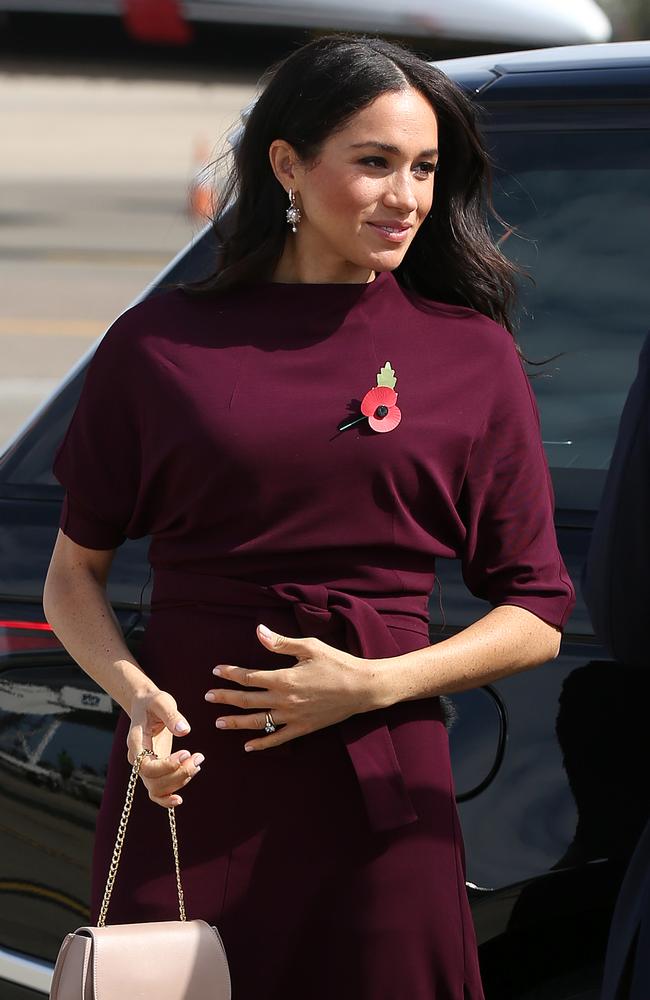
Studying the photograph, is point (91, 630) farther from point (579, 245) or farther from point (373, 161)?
point (579, 245)

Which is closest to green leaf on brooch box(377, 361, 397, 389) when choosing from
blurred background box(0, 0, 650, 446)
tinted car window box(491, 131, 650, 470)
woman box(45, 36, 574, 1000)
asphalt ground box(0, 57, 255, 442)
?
woman box(45, 36, 574, 1000)

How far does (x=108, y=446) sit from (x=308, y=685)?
0.40 m

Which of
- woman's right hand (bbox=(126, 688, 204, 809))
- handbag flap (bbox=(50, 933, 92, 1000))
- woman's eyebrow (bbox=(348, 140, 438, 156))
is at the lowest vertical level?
handbag flap (bbox=(50, 933, 92, 1000))

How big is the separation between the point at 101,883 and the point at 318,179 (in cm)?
91

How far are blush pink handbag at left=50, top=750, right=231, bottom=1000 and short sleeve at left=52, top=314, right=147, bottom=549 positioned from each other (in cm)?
50

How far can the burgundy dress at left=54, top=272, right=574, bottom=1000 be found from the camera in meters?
1.89

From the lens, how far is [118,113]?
19.2 m

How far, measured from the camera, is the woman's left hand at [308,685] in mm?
1845

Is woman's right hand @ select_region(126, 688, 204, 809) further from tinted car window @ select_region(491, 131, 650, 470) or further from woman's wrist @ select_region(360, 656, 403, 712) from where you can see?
tinted car window @ select_region(491, 131, 650, 470)

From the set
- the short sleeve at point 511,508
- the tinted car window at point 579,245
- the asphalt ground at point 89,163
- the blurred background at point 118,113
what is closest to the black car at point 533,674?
the tinted car window at point 579,245

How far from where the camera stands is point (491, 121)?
2.49m

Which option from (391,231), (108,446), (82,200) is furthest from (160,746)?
(82,200)

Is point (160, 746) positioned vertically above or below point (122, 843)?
above

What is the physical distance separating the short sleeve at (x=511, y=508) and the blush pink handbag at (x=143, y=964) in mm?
549
